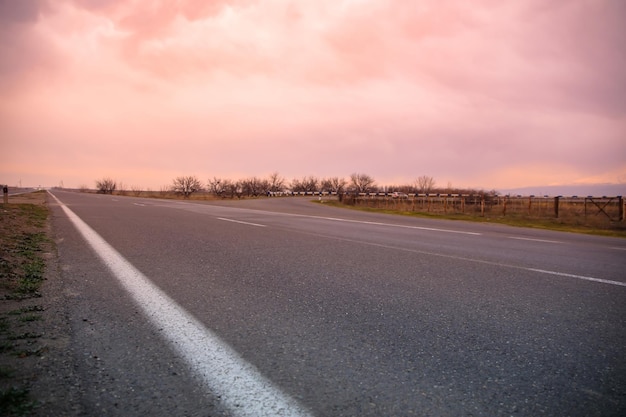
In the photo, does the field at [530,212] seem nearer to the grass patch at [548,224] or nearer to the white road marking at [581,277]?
the grass patch at [548,224]

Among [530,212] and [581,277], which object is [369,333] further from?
[530,212]

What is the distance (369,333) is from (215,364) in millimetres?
1090

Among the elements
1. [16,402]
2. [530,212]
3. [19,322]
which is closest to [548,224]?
[530,212]

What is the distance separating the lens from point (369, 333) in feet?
8.37

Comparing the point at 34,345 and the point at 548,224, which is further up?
the point at 34,345

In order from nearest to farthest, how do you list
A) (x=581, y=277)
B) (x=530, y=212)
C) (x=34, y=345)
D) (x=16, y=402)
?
(x=16, y=402), (x=34, y=345), (x=581, y=277), (x=530, y=212)

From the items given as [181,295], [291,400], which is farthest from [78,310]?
[291,400]

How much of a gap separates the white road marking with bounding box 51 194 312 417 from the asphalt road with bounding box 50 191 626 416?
4 centimetres

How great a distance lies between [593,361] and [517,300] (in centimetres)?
129

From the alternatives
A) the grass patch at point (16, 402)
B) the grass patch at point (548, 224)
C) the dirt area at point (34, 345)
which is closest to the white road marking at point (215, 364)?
the dirt area at point (34, 345)

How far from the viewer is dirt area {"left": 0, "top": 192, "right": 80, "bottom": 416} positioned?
1.62 m

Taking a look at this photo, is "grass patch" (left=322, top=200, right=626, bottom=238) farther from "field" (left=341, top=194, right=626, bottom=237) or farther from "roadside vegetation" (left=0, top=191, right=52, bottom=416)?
"roadside vegetation" (left=0, top=191, right=52, bottom=416)

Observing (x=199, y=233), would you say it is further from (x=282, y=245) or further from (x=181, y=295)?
(x=181, y=295)

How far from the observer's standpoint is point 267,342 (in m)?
2.37
